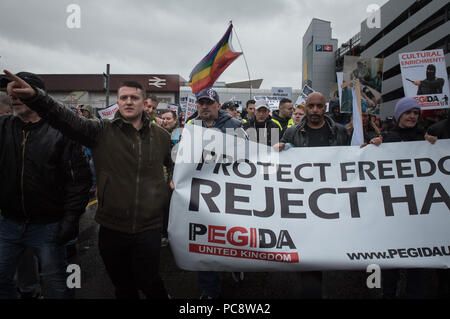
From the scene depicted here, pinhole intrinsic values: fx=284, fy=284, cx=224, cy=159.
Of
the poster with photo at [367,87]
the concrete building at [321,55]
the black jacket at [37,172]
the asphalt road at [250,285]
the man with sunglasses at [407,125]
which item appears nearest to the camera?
the black jacket at [37,172]

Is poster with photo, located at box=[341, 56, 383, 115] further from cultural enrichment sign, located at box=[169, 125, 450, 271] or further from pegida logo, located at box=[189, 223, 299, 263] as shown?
pegida logo, located at box=[189, 223, 299, 263]

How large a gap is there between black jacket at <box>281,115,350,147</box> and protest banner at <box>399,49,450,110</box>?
2.60m

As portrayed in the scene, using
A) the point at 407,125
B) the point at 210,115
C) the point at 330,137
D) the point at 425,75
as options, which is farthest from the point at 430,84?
the point at 210,115

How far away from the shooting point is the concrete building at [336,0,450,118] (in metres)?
26.2

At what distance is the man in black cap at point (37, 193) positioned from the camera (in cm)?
204

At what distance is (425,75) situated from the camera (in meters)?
4.69

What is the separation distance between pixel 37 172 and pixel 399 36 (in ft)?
138

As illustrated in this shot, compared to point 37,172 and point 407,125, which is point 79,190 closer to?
point 37,172

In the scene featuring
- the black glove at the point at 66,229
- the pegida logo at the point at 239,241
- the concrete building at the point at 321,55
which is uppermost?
the concrete building at the point at 321,55

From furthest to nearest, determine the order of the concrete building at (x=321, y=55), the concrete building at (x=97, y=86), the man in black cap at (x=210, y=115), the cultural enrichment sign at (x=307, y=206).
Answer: the concrete building at (x=321, y=55)
the concrete building at (x=97, y=86)
the man in black cap at (x=210, y=115)
the cultural enrichment sign at (x=307, y=206)

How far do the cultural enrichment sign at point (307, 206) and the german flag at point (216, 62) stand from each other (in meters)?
1.48

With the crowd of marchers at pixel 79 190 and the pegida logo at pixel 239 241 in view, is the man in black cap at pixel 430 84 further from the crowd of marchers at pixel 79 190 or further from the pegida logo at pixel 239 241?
the crowd of marchers at pixel 79 190

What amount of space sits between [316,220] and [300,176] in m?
0.42

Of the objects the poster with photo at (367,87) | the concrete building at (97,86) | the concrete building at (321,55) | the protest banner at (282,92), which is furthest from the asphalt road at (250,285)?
the concrete building at (321,55)
